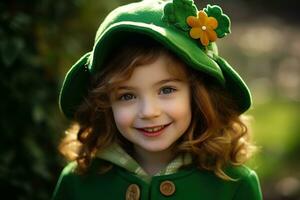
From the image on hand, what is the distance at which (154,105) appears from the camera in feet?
9.48

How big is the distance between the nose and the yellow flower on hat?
0.98 feet

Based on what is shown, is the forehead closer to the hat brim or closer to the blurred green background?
the hat brim

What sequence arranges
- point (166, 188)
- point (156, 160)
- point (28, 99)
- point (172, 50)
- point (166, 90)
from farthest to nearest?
point (28, 99) < point (156, 160) < point (166, 188) < point (166, 90) < point (172, 50)

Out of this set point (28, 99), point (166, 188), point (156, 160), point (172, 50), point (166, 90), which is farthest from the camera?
point (28, 99)

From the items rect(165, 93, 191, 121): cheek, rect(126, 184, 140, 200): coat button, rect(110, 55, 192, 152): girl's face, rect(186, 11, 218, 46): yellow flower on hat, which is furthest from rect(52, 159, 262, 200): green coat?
rect(186, 11, 218, 46): yellow flower on hat

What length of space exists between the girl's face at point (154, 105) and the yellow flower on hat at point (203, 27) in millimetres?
136

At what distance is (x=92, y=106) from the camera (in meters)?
3.16

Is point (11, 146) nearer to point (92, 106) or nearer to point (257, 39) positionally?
point (92, 106)

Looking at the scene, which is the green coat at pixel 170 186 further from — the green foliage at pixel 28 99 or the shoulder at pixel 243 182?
the green foliage at pixel 28 99

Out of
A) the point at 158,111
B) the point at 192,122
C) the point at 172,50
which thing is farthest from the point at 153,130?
the point at 172,50

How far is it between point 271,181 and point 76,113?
2.75 metres

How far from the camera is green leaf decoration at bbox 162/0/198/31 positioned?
2887 millimetres

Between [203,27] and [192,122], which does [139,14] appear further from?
[192,122]

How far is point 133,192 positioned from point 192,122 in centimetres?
38
